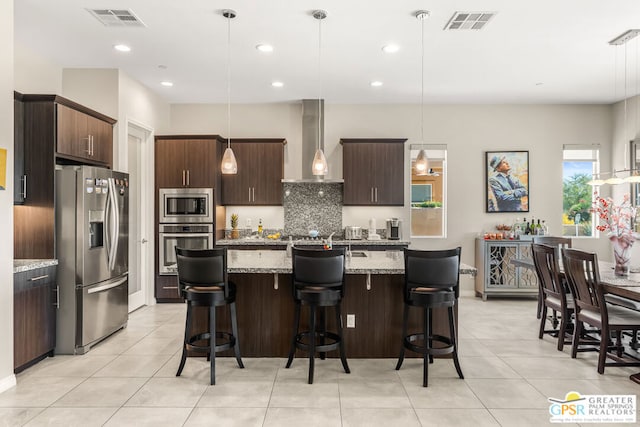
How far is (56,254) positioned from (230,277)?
1685 mm

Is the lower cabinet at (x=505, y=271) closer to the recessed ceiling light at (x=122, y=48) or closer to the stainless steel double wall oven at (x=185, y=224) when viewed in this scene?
the stainless steel double wall oven at (x=185, y=224)

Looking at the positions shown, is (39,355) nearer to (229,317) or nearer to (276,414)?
(229,317)

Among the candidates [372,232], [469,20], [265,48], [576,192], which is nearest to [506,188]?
[576,192]

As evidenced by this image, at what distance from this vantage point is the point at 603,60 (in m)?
4.87

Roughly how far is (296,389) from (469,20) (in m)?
3.59

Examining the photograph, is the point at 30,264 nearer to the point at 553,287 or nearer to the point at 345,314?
the point at 345,314

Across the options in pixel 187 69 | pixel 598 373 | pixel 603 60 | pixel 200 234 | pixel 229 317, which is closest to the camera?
pixel 598 373

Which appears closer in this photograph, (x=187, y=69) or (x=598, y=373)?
(x=598, y=373)

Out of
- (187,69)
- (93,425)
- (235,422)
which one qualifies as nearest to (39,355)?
(93,425)

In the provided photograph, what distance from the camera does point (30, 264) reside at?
3.57 meters

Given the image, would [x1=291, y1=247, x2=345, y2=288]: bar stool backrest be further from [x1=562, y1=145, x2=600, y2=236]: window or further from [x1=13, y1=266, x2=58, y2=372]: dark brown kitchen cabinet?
[x1=562, y1=145, x2=600, y2=236]: window

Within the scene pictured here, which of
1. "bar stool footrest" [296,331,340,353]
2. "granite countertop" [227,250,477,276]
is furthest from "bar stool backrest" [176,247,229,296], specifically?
"bar stool footrest" [296,331,340,353]

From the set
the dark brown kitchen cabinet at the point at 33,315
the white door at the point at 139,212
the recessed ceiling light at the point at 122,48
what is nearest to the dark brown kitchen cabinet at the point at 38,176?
the dark brown kitchen cabinet at the point at 33,315

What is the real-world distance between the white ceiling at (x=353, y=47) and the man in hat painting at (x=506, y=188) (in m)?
1.08
